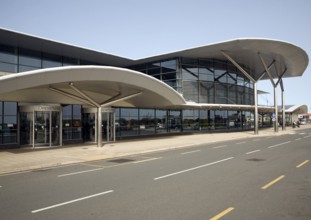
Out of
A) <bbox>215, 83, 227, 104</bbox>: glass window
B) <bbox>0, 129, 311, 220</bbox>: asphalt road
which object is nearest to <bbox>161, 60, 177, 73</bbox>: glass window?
<bbox>215, 83, 227, 104</bbox>: glass window

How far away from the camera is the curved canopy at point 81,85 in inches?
620

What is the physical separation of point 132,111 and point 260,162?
21930 millimetres

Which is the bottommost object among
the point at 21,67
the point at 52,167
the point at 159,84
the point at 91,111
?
the point at 52,167

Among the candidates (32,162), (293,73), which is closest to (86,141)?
(32,162)

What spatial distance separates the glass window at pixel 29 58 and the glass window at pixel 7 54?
61 centimetres

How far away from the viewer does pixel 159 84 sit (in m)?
22.3

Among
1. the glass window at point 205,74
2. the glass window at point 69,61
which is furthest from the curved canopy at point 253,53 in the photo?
the glass window at point 69,61

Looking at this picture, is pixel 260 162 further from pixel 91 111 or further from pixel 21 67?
pixel 21 67

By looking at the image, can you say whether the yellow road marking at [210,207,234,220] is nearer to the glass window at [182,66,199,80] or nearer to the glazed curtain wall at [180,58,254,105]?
the glazed curtain wall at [180,58,254,105]

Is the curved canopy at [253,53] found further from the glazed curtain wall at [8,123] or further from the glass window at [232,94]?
the glazed curtain wall at [8,123]

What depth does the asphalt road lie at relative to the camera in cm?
616

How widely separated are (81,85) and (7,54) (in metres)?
9.45

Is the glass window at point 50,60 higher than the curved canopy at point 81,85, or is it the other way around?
the glass window at point 50,60

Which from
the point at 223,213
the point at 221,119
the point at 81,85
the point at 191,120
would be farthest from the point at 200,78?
the point at 223,213
